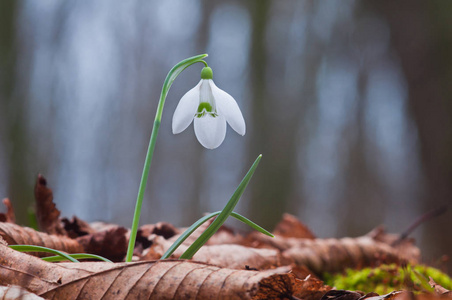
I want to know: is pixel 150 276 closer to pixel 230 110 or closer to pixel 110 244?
pixel 230 110

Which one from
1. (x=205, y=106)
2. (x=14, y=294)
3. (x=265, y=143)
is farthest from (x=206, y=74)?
(x=265, y=143)

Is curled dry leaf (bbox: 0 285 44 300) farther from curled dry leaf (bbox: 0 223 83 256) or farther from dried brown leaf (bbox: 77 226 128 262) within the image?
dried brown leaf (bbox: 77 226 128 262)

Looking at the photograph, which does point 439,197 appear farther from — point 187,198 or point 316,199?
point 187,198

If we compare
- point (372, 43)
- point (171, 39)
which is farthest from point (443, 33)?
point (171, 39)

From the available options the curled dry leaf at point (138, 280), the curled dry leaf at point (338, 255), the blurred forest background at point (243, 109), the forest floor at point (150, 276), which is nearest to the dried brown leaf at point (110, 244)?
the forest floor at point (150, 276)

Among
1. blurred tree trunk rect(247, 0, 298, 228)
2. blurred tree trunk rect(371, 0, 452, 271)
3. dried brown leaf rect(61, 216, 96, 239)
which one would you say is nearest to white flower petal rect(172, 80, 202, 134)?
dried brown leaf rect(61, 216, 96, 239)
